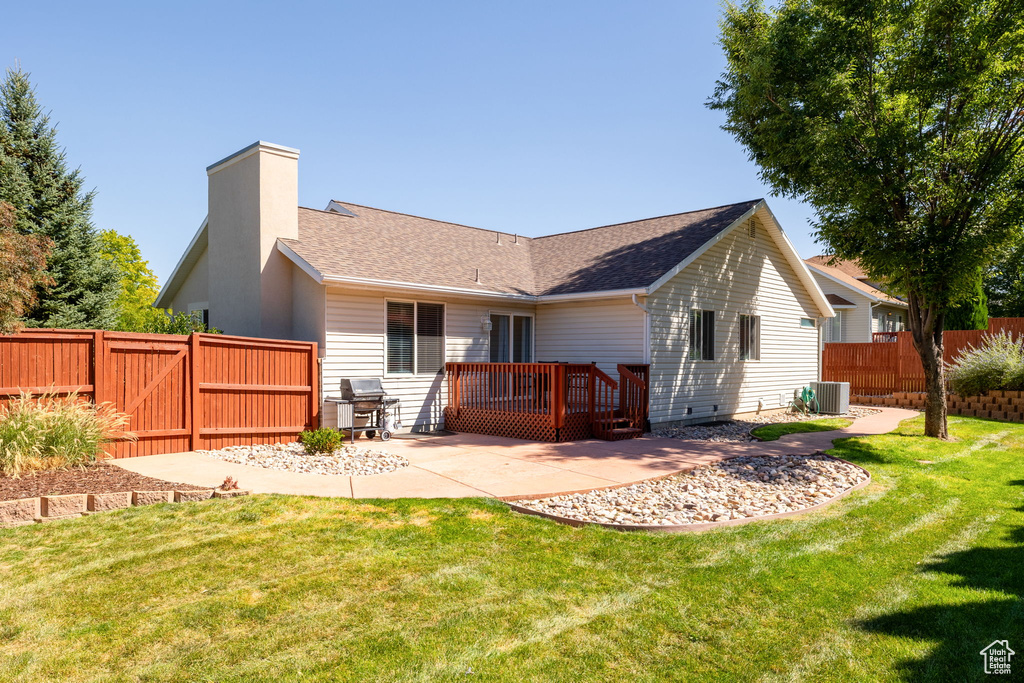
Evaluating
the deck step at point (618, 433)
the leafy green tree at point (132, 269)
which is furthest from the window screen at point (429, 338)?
the leafy green tree at point (132, 269)

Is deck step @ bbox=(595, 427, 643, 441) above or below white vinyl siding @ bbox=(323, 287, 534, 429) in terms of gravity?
below

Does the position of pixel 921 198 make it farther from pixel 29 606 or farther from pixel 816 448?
pixel 29 606

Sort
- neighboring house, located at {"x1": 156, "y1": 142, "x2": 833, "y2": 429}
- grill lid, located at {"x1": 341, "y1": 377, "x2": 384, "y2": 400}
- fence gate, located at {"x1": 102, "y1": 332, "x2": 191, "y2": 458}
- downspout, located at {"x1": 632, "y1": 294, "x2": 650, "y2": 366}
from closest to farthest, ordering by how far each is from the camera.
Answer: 1. fence gate, located at {"x1": 102, "y1": 332, "x2": 191, "y2": 458}
2. grill lid, located at {"x1": 341, "y1": 377, "x2": 384, "y2": 400}
3. neighboring house, located at {"x1": 156, "y1": 142, "x2": 833, "y2": 429}
4. downspout, located at {"x1": 632, "y1": 294, "x2": 650, "y2": 366}

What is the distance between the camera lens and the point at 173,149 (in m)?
15.6

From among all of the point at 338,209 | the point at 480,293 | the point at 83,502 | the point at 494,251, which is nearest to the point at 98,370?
the point at 83,502

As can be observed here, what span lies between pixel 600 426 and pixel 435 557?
23.1 ft

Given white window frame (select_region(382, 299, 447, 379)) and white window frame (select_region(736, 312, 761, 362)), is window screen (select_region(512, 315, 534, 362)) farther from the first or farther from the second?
white window frame (select_region(736, 312, 761, 362))

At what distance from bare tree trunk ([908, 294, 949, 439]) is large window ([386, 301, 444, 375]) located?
9.51 meters

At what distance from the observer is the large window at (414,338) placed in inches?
471

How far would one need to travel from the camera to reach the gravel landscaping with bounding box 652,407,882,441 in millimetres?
12031

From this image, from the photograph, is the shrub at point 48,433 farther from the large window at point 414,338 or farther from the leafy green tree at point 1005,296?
the leafy green tree at point 1005,296

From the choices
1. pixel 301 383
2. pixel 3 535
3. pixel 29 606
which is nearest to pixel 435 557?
pixel 29 606

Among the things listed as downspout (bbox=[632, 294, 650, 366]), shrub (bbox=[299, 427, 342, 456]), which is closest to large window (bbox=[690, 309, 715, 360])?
downspout (bbox=[632, 294, 650, 366])

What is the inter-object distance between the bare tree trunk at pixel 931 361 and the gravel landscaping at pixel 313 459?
10.4 meters
